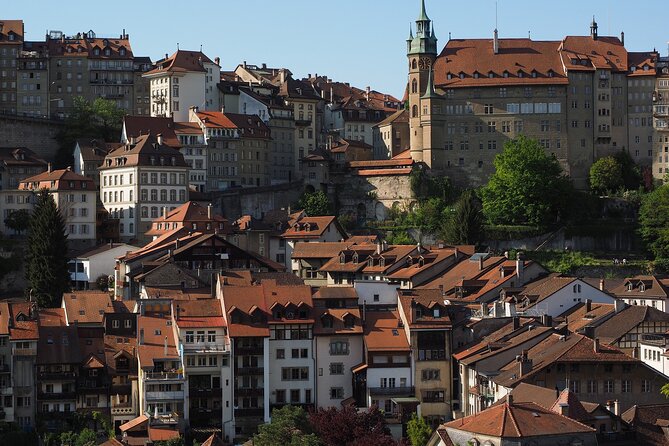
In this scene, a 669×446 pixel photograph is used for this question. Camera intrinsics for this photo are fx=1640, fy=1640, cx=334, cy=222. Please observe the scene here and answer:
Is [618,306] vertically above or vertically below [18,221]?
below

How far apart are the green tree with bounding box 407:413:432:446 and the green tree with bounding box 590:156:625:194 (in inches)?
2801

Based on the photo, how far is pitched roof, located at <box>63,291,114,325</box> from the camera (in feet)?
304

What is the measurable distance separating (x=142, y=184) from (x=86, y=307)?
3288 centimetres

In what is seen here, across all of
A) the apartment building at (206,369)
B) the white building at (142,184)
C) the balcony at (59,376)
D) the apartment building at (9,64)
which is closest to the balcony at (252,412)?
the apartment building at (206,369)

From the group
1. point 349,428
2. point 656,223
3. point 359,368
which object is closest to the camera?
point 349,428

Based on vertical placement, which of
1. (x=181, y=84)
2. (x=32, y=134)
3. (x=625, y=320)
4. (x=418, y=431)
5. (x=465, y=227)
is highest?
(x=181, y=84)

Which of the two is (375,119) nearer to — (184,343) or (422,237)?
(422,237)

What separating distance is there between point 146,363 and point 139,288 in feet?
61.5

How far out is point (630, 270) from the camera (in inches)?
5217

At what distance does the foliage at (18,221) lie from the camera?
121938 millimetres

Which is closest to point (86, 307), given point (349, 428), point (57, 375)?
point (57, 375)

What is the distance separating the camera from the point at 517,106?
5822 inches

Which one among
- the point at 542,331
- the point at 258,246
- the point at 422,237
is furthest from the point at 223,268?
the point at 422,237

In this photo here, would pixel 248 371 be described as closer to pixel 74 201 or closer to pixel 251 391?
pixel 251 391
